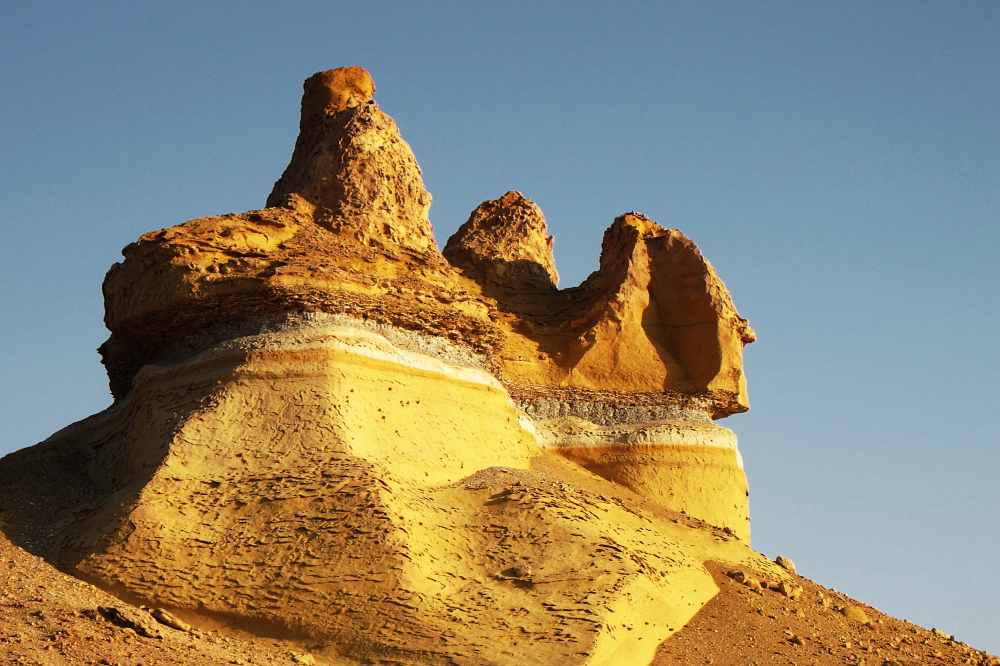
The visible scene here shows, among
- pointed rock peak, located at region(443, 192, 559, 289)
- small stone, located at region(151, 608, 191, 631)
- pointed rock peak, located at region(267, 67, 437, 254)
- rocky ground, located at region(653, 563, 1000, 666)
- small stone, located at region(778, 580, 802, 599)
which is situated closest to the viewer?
small stone, located at region(151, 608, 191, 631)

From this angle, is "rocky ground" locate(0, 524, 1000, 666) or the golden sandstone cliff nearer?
"rocky ground" locate(0, 524, 1000, 666)

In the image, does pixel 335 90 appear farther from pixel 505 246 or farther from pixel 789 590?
pixel 789 590

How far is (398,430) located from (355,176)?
166 inches

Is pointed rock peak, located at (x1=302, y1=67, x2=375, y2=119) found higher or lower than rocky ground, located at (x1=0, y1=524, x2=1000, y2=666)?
higher

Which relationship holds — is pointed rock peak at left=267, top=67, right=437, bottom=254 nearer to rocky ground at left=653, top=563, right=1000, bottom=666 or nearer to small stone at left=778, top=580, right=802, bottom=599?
rocky ground at left=653, top=563, right=1000, bottom=666

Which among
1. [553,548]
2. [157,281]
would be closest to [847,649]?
[553,548]

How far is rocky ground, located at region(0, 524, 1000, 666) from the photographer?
1082 centimetres

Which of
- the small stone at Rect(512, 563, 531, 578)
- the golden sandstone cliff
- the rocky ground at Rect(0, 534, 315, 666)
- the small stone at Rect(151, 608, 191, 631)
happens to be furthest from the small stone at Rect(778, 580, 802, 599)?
the small stone at Rect(151, 608, 191, 631)

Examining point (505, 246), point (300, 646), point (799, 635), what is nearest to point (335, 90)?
point (505, 246)

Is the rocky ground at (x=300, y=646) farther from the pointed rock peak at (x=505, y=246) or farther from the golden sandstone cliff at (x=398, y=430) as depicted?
the pointed rock peak at (x=505, y=246)

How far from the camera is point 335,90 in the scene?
1877 cm

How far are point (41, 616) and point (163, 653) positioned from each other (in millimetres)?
1263

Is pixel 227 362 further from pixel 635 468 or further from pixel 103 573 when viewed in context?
pixel 635 468

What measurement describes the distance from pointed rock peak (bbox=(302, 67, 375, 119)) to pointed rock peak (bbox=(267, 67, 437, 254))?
2 cm
